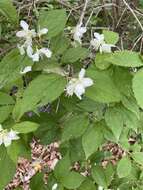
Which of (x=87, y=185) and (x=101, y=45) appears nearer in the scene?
(x=101, y=45)

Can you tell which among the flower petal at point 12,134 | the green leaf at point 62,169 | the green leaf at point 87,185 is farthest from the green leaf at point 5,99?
the green leaf at point 87,185

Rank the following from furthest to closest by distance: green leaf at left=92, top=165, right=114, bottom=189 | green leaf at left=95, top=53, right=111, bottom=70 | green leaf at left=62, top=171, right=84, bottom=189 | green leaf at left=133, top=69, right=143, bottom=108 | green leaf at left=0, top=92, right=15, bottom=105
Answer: green leaf at left=92, top=165, right=114, bottom=189, green leaf at left=62, top=171, right=84, bottom=189, green leaf at left=0, top=92, right=15, bottom=105, green leaf at left=95, top=53, right=111, bottom=70, green leaf at left=133, top=69, right=143, bottom=108

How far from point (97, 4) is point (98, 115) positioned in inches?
22.7

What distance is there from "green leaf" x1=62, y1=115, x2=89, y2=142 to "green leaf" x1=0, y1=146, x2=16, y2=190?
0.20 metres

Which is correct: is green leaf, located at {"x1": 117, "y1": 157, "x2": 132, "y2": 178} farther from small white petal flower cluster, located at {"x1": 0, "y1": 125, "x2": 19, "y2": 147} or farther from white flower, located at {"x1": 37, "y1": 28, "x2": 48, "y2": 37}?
white flower, located at {"x1": 37, "y1": 28, "x2": 48, "y2": 37}

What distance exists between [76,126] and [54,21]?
1.15 ft

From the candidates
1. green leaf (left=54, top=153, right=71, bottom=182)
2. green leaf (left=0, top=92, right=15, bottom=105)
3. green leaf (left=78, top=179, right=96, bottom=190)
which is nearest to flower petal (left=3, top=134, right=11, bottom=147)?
green leaf (left=0, top=92, right=15, bottom=105)

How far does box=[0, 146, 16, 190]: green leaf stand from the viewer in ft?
4.84

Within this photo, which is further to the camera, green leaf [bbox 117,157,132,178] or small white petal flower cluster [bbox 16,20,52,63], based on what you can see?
green leaf [bbox 117,157,132,178]

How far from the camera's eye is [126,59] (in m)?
1.23

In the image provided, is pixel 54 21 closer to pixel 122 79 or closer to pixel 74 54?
pixel 74 54

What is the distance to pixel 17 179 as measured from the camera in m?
4.33

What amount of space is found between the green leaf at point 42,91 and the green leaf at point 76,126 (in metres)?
0.29

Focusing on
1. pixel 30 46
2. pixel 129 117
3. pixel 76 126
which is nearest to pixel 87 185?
pixel 76 126
